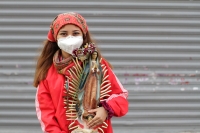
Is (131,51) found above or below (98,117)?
above

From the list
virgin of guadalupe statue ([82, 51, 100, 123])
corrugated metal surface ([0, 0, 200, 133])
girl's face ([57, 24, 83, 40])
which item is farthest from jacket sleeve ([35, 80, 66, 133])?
corrugated metal surface ([0, 0, 200, 133])

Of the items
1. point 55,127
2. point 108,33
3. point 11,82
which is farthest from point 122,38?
point 55,127

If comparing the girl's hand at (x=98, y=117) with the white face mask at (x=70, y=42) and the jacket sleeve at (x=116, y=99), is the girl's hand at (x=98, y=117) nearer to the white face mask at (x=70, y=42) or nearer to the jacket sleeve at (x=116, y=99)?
the jacket sleeve at (x=116, y=99)

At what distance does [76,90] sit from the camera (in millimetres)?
2354

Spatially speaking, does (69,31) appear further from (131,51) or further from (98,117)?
(131,51)

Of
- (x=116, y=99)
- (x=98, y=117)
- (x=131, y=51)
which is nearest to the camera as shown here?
(x=98, y=117)

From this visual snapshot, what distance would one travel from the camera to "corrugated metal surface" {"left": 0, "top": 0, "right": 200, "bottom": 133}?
4.72m

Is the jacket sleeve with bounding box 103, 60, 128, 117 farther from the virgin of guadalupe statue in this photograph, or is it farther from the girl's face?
the girl's face

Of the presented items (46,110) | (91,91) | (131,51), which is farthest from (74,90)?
(131,51)

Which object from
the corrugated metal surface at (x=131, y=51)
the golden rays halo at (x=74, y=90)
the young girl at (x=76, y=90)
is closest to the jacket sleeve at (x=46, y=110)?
the young girl at (x=76, y=90)

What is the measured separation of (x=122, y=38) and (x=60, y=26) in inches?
95.4

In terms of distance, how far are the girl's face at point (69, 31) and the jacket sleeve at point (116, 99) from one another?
12.2 inches

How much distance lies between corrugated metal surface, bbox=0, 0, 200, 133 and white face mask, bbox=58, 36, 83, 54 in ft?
7.58

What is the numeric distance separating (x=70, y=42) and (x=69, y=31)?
88 millimetres
